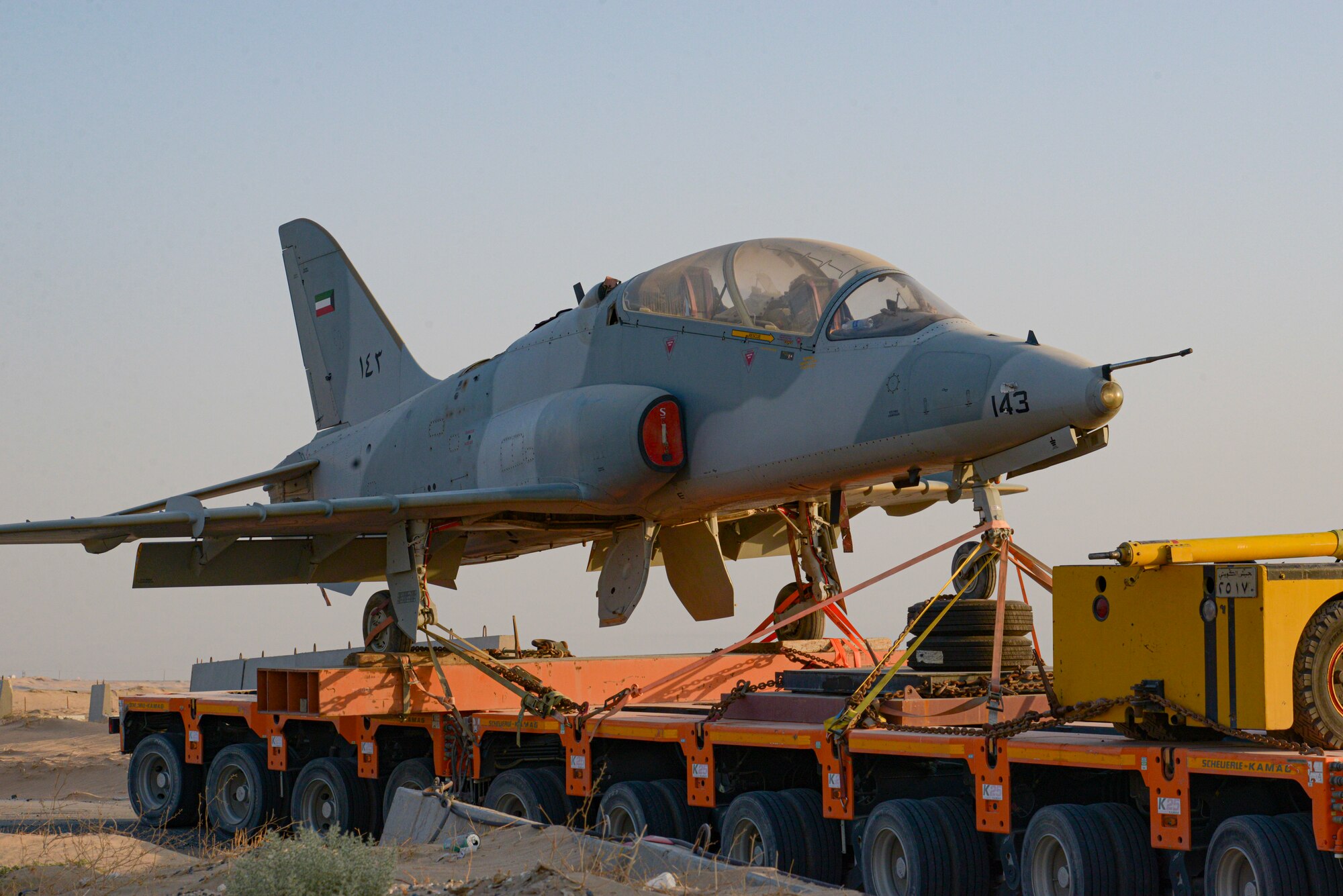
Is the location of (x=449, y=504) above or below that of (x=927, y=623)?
above

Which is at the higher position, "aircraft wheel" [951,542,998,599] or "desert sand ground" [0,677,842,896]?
"aircraft wheel" [951,542,998,599]

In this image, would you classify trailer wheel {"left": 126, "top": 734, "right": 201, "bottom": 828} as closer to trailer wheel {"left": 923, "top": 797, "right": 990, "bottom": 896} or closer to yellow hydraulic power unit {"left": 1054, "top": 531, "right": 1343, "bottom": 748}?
trailer wheel {"left": 923, "top": 797, "right": 990, "bottom": 896}

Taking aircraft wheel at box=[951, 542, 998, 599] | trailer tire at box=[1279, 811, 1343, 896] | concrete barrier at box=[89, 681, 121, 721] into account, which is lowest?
concrete barrier at box=[89, 681, 121, 721]

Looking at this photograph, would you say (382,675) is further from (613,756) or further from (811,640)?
(811,640)

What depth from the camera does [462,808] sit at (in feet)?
32.8

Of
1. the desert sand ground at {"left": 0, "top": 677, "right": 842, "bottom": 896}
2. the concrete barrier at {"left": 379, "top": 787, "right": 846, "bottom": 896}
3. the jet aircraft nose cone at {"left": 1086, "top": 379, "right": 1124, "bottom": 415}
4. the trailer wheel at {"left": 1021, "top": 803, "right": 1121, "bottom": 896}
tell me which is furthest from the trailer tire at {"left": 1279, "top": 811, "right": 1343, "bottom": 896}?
the jet aircraft nose cone at {"left": 1086, "top": 379, "right": 1124, "bottom": 415}

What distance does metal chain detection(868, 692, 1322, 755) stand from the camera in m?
6.26

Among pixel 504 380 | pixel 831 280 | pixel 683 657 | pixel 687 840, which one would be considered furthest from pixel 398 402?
pixel 687 840

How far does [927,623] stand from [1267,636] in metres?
3.19

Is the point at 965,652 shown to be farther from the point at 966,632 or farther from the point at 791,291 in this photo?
the point at 791,291

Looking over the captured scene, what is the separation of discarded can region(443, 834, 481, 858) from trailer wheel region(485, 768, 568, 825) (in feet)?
2.57

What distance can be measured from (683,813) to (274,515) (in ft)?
17.5

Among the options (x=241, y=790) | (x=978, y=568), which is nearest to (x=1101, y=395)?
(x=978, y=568)

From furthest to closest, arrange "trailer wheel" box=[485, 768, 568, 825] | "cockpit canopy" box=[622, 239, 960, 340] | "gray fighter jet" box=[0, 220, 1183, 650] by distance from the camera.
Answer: "cockpit canopy" box=[622, 239, 960, 340] → "trailer wheel" box=[485, 768, 568, 825] → "gray fighter jet" box=[0, 220, 1183, 650]
